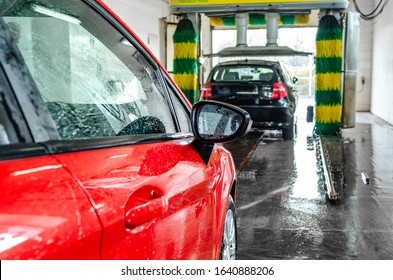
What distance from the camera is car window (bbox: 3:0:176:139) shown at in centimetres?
136

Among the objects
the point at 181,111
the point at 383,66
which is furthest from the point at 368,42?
the point at 181,111

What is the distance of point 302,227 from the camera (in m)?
4.34

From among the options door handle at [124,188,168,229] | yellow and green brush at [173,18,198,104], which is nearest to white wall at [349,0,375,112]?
yellow and green brush at [173,18,198,104]

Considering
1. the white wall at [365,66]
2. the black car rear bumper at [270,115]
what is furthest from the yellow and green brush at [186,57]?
the white wall at [365,66]

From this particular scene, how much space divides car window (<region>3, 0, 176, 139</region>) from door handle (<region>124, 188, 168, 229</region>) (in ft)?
0.77

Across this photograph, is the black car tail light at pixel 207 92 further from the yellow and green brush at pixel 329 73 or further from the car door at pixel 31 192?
the car door at pixel 31 192

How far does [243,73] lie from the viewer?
10117 mm

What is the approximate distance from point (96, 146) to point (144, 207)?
0.20 meters

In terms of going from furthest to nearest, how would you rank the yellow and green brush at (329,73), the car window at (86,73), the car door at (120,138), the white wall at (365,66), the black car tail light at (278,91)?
the white wall at (365,66) → the yellow and green brush at (329,73) → the black car tail light at (278,91) → the car window at (86,73) → the car door at (120,138)

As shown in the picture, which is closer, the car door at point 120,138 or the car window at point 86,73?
the car door at point 120,138

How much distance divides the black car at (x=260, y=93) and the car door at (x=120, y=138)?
7.50m

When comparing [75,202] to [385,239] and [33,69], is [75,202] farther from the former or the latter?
[385,239]

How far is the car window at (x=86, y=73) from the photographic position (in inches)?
53.4

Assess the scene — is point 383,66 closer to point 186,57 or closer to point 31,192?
point 186,57
